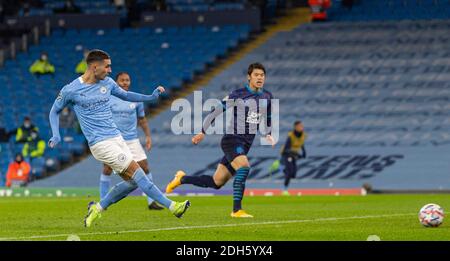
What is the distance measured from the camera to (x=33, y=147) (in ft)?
128

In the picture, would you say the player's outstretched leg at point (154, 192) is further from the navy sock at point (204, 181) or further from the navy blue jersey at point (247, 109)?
the navy sock at point (204, 181)

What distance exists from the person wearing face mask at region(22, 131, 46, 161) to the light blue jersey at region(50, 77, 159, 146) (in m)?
23.6

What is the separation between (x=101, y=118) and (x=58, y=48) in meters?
31.9

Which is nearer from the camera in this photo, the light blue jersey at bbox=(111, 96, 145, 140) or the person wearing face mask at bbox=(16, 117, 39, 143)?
the light blue jersey at bbox=(111, 96, 145, 140)

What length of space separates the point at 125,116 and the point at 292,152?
12.7 meters

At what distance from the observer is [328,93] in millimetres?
41625

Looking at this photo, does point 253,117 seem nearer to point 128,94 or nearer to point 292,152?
point 128,94

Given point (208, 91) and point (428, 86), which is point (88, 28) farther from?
point (428, 86)

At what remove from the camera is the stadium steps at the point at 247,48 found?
141 ft

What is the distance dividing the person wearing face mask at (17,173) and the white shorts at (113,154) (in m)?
22.2

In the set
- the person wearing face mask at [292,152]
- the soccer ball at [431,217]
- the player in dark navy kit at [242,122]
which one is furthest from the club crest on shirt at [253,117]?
the person wearing face mask at [292,152]

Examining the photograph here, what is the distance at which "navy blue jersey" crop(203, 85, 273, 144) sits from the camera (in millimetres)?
18125

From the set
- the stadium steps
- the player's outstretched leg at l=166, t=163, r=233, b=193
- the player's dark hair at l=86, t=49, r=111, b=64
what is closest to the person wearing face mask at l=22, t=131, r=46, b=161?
the stadium steps

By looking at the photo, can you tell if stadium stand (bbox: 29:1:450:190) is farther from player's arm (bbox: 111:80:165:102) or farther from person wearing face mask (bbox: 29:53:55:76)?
player's arm (bbox: 111:80:165:102)
